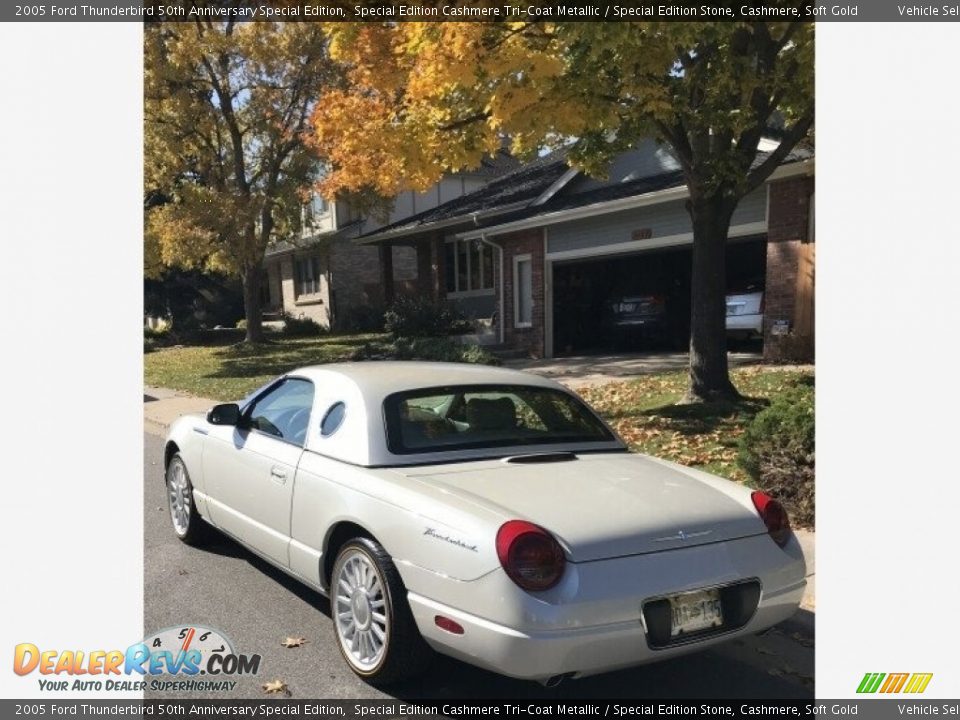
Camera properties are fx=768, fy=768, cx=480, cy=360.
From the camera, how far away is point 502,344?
18359mm

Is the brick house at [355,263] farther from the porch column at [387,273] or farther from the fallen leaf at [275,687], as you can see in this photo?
the fallen leaf at [275,687]

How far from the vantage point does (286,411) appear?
4.59 meters

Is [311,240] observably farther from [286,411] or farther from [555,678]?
[555,678]

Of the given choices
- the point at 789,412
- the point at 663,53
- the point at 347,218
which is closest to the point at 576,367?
the point at 663,53

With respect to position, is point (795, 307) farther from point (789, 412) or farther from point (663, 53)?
point (789, 412)

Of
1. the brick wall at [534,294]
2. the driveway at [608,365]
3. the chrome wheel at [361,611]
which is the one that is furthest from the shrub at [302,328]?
the chrome wheel at [361,611]

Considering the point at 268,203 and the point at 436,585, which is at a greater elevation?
the point at 268,203

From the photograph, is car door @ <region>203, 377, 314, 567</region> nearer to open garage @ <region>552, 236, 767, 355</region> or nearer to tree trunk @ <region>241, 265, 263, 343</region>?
open garage @ <region>552, 236, 767, 355</region>

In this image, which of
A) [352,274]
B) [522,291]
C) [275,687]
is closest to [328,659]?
[275,687]

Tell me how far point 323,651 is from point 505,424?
4.77 ft

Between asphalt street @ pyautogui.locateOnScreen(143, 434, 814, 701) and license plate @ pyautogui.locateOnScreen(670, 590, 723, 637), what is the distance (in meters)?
0.52

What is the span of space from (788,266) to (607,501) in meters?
10.7

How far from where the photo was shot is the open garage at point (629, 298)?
1795 centimetres

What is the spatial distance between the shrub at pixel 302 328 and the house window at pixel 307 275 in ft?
6.21
